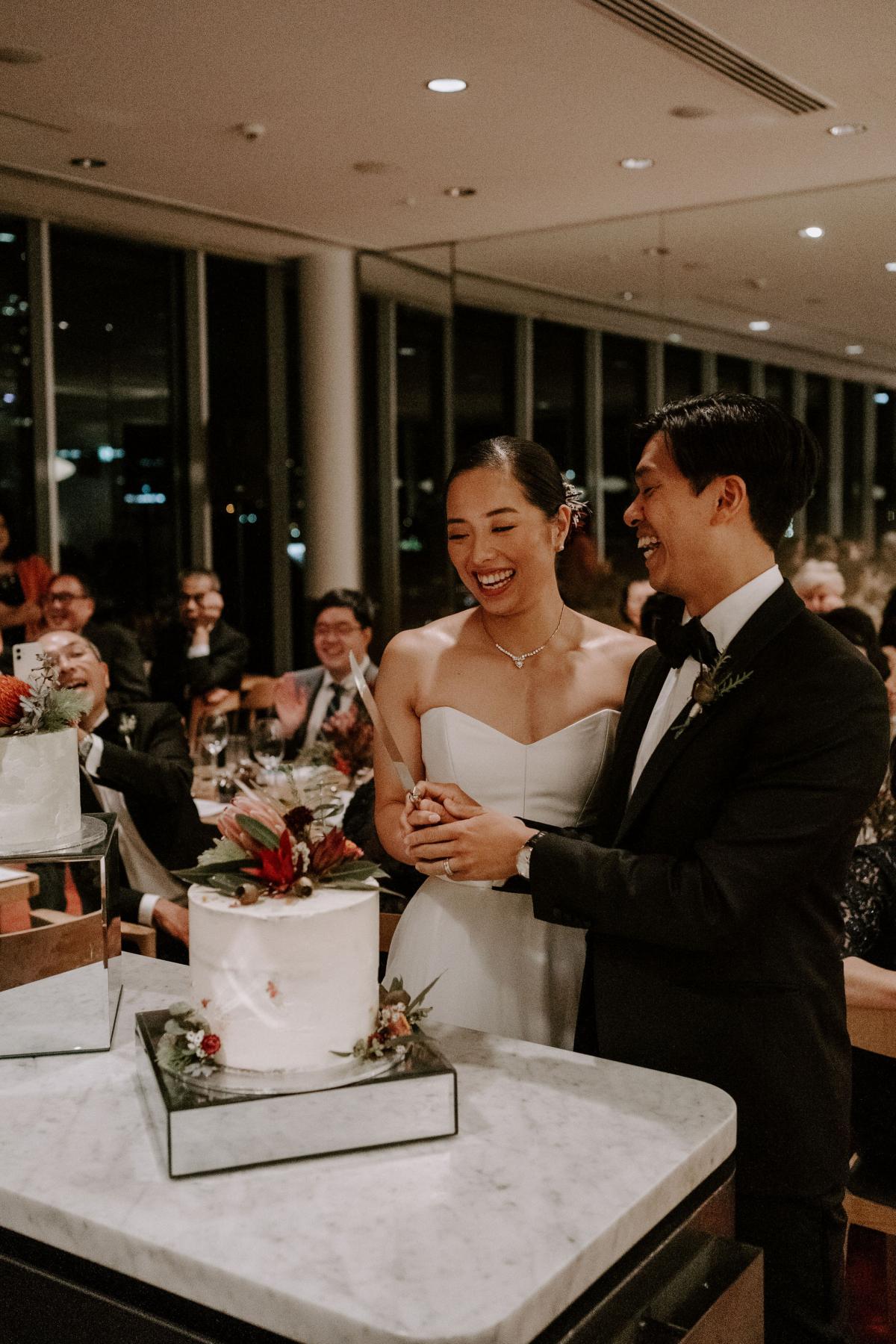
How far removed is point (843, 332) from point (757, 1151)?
7.29m

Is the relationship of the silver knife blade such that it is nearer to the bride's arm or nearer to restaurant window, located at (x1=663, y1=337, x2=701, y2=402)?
the bride's arm

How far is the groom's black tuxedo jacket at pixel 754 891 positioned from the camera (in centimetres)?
159

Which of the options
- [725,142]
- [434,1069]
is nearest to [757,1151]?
[434,1069]

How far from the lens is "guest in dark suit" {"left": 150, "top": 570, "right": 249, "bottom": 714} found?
7.42 metres

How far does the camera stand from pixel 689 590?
1768 mm

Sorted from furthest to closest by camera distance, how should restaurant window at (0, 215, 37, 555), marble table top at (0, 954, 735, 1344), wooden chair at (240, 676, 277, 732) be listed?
1. restaurant window at (0, 215, 37, 555)
2. wooden chair at (240, 676, 277, 732)
3. marble table top at (0, 954, 735, 1344)

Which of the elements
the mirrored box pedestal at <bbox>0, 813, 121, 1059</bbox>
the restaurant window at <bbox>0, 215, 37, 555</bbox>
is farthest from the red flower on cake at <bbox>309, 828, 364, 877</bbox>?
the restaurant window at <bbox>0, 215, 37, 555</bbox>

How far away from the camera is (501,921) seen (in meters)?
2.19

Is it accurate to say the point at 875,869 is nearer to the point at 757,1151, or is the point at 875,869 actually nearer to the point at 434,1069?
the point at 757,1151

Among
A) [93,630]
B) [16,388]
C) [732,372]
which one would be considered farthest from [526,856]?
[732,372]

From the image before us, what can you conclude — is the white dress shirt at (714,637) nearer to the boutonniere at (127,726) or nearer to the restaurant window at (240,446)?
the boutonniere at (127,726)

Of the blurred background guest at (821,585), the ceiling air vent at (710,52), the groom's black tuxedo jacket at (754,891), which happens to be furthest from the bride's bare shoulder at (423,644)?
the blurred background guest at (821,585)

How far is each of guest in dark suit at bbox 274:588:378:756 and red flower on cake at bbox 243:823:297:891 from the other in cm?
389

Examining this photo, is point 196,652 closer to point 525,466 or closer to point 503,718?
point 503,718
